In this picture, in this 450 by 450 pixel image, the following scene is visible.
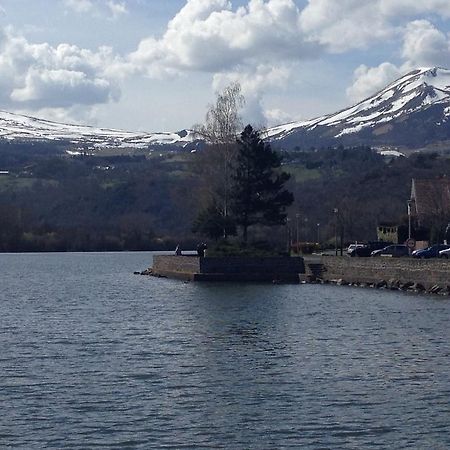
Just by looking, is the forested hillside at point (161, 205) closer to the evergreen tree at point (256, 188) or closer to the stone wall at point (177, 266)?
the stone wall at point (177, 266)

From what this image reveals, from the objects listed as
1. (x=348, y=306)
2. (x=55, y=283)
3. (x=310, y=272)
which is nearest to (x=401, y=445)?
(x=348, y=306)

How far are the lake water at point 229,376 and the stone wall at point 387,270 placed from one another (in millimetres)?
3115

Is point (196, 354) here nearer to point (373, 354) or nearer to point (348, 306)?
point (373, 354)

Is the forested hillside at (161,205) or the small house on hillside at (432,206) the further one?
the forested hillside at (161,205)

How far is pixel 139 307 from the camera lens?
43781mm

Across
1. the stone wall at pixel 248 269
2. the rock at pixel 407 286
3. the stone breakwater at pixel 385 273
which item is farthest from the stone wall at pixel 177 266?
the rock at pixel 407 286

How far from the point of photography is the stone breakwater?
4659 cm

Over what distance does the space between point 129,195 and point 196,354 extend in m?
151

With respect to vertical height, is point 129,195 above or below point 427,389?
above

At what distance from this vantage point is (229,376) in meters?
24.4

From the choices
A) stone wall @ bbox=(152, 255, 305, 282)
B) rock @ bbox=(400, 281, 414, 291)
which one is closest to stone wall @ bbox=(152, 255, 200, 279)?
stone wall @ bbox=(152, 255, 305, 282)

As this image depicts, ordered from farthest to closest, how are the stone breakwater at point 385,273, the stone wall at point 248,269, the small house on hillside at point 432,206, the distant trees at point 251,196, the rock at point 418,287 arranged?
the small house on hillside at point 432,206
the distant trees at point 251,196
the stone wall at point 248,269
the rock at point 418,287
the stone breakwater at point 385,273

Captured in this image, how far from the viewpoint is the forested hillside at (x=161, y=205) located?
104 metres

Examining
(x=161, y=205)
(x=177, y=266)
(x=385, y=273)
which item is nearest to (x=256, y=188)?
(x=177, y=266)
